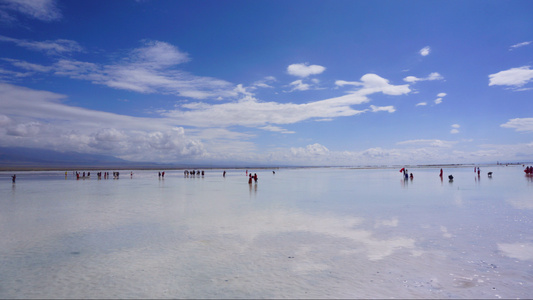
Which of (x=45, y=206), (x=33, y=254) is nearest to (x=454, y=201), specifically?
(x=33, y=254)

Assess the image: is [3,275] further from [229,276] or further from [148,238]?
[229,276]

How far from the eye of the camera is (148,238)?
469 inches

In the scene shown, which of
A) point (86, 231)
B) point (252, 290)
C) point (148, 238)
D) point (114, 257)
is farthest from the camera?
point (86, 231)

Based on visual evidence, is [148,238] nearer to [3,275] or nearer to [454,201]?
[3,275]

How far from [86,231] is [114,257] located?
4.67 m

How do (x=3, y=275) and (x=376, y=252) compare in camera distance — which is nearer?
(x=3, y=275)

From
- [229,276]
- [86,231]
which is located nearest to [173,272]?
[229,276]

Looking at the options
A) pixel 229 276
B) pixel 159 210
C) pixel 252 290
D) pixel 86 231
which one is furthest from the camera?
pixel 159 210

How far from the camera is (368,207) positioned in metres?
19.3

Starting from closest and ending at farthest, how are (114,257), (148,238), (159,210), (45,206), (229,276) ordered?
(229,276), (114,257), (148,238), (159,210), (45,206)

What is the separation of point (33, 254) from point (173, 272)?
5.35 metres

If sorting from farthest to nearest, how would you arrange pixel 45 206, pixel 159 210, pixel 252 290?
pixel 45 206
pixel 159 210
pixel 252 290

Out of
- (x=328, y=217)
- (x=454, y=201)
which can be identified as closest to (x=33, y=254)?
(x=328, y=217)

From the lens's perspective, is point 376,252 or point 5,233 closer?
point 376,252
